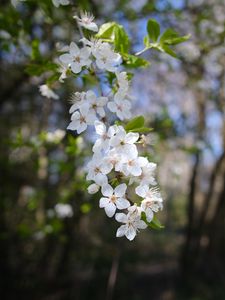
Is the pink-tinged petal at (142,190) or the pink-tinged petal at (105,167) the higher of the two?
the pink-tinged petal at (105,167)

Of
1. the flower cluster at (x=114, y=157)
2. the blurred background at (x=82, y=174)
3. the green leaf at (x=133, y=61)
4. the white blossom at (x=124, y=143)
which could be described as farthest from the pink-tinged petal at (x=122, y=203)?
the blurred background at (x=82, y=174)

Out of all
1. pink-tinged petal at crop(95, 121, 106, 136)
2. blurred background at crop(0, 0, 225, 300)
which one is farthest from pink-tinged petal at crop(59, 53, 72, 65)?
blurred background at crop(0, 0, 225, 300)

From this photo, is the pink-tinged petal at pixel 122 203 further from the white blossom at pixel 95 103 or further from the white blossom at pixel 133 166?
the white blossom at pixel 95 103

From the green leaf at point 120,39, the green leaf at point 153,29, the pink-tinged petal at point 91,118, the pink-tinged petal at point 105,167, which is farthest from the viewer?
the green leaf at point 153,29

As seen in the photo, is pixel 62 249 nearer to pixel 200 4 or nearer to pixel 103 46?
pixel 200 4

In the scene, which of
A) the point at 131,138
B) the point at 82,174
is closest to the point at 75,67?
the point at 131,138

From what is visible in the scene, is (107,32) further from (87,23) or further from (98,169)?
(98,169)
